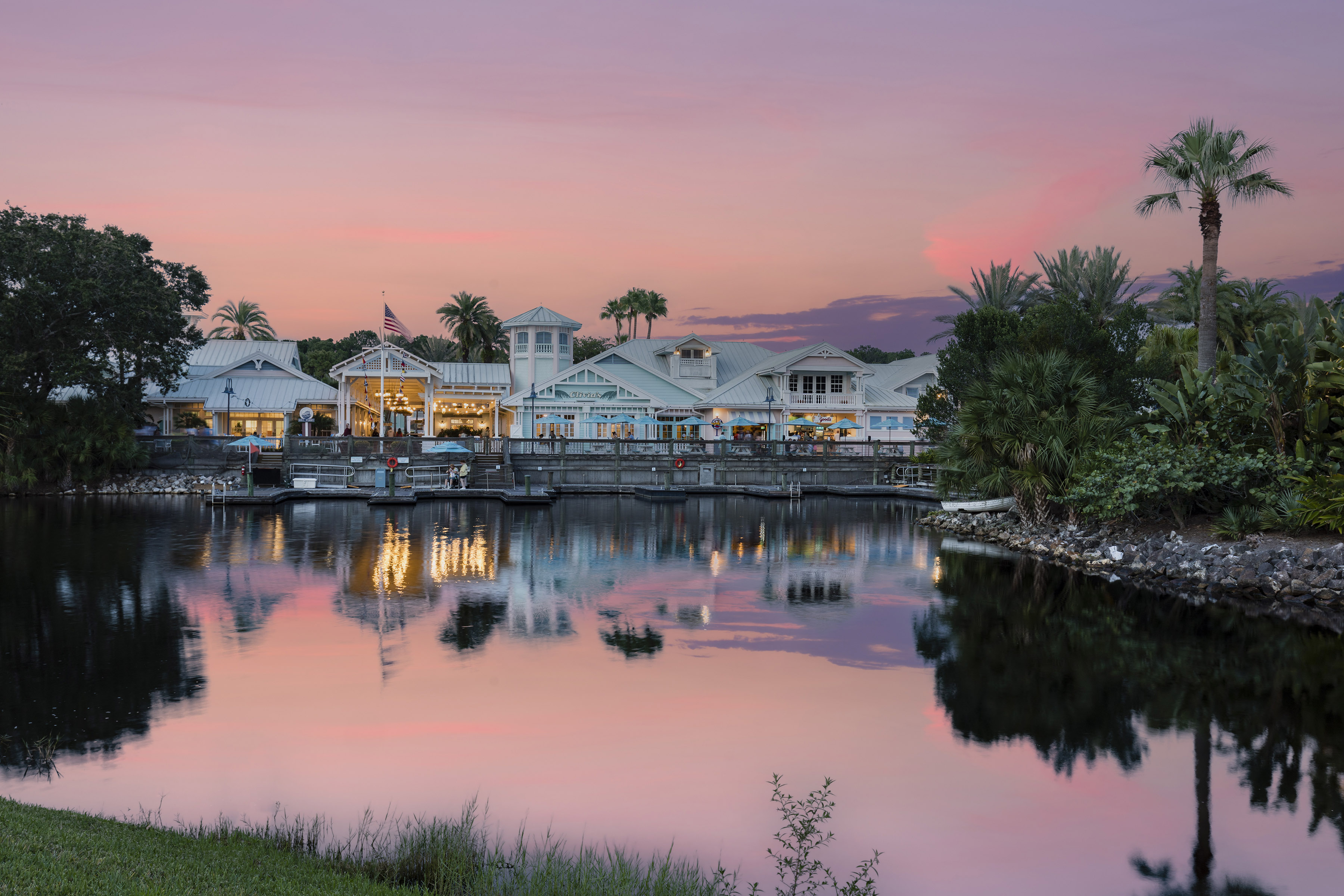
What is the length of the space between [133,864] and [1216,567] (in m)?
23.9

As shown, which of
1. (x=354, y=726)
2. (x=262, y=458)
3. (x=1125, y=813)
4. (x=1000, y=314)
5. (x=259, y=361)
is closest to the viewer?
(x=1125, y=813)

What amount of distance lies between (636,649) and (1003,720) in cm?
665

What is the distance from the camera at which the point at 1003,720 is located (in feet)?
44.0

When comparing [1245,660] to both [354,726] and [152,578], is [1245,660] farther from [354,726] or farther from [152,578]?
[152,578]

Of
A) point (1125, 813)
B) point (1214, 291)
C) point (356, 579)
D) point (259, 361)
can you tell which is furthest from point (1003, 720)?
point (259, 361)

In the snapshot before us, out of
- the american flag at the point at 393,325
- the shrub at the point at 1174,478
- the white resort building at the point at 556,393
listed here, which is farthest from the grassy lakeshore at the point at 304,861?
the white resort building at the point at 556,393

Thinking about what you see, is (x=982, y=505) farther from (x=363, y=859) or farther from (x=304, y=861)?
(x=304, y=861)

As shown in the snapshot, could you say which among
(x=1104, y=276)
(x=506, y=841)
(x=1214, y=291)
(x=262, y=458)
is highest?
(x=1104, y=276)

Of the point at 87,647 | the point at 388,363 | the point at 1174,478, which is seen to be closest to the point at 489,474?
the point at 388,363

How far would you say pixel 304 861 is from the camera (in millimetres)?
8281

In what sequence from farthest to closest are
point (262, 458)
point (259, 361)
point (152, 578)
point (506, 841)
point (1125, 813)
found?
1. point (259, 361)
2. point (262, 458)
3. point (152, 578)
4. point (1125, 813)
5. point (506, 841)

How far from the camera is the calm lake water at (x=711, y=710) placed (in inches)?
394

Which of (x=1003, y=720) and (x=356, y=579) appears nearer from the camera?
(x=1003, y=720)

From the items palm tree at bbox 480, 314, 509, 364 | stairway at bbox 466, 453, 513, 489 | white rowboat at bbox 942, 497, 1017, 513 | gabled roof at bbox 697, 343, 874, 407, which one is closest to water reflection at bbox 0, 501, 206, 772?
stairway at bbox 466, 453, 513, 489
